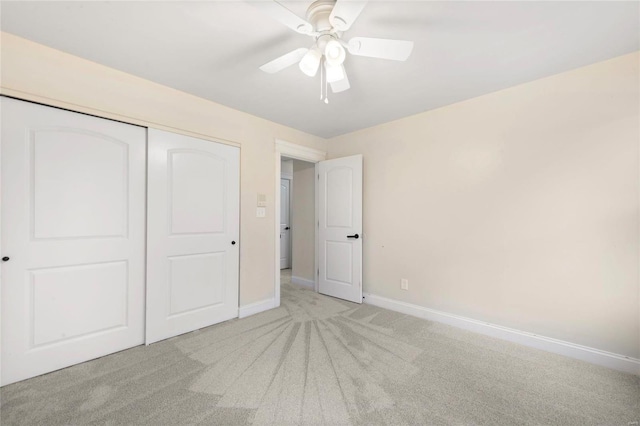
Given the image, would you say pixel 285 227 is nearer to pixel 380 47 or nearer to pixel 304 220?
pixel 304 220

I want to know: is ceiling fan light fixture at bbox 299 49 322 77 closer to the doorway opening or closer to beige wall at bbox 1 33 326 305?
beige wall at bbox 1 33 326 305

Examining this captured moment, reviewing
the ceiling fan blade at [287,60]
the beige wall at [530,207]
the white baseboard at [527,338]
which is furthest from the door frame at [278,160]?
the ceiling fan blade at [287,60]

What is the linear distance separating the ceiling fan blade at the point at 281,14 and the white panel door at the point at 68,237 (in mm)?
1803

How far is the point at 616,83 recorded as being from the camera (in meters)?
2.06

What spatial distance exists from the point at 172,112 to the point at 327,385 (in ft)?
8.96

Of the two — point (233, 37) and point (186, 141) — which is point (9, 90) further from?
point (233, 37)

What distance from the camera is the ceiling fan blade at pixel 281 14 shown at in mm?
1135

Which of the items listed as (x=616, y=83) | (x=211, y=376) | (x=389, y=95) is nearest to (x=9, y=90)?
(x=211, y=376)

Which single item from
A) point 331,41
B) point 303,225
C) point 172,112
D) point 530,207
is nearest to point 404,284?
point 530,207

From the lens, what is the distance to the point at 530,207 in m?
2.41

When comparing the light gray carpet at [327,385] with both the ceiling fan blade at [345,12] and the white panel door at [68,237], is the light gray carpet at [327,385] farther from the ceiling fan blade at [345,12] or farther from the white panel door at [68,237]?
the ceiling fan blade at [345,12]

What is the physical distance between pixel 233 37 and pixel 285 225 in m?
4.58

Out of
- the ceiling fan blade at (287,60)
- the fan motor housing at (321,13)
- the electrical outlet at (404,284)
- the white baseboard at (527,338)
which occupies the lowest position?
the white baseboard at (527,338)

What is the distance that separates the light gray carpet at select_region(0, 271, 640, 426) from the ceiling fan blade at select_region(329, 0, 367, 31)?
216cm
